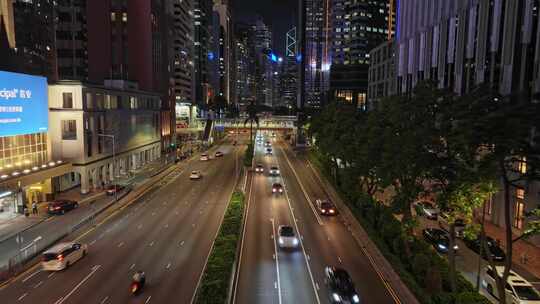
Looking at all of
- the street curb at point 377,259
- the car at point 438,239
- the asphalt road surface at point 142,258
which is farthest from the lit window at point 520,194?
the asphalt road surface at point 142,258

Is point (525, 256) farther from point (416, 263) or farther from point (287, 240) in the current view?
point (287, 240)

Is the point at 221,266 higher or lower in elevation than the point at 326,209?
higher

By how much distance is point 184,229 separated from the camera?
36.7m

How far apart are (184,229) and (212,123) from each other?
98.3 meters

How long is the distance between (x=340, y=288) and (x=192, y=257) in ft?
40.4

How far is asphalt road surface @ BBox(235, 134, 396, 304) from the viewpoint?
23859mm

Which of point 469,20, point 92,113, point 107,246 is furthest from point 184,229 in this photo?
point 469,20

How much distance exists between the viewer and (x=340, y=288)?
22.4 metres

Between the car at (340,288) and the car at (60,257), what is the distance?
18.3 meters

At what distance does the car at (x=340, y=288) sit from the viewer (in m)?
21.8

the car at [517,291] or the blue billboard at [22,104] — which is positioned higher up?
the blue billboard at [22,104]

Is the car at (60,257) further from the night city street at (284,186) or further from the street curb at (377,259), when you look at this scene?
the street curb at (377,259)

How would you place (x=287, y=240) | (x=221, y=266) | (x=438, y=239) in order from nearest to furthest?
(x=221, y=266)
(x=287, y=240)
(x=438, y=239)

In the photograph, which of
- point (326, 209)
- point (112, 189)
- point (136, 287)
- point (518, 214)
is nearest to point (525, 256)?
point (518, 214)
